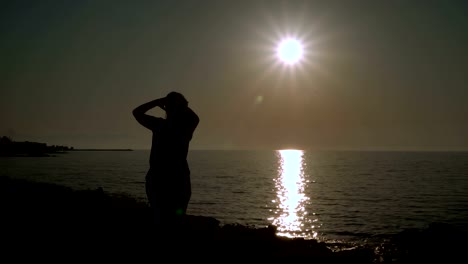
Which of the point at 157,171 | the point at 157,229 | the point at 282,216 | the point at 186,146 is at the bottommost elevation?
the point at 282,216

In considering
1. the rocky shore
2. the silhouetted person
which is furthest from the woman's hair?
the rocky shore

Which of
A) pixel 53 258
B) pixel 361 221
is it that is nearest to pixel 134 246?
pixel 53 258

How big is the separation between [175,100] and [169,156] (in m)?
0.96

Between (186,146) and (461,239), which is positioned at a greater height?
(186,146)

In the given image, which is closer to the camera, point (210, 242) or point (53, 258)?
point (53, 258)

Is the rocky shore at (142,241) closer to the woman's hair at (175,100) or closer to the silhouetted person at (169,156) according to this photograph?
the silhouetted person at (169,156)

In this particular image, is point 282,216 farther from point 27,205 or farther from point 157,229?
point 157,229

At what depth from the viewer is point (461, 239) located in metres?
18.5

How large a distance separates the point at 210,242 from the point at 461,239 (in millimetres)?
12623

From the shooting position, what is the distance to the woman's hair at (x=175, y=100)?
6.59 metres

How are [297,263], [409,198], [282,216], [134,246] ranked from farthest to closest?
[409,198]
[282,216]
[297,263]
[134,246]

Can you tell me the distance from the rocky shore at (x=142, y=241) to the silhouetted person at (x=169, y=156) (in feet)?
1.29

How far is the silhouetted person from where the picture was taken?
666 cm

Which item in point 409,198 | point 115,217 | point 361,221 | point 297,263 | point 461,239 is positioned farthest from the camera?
point 409,198
